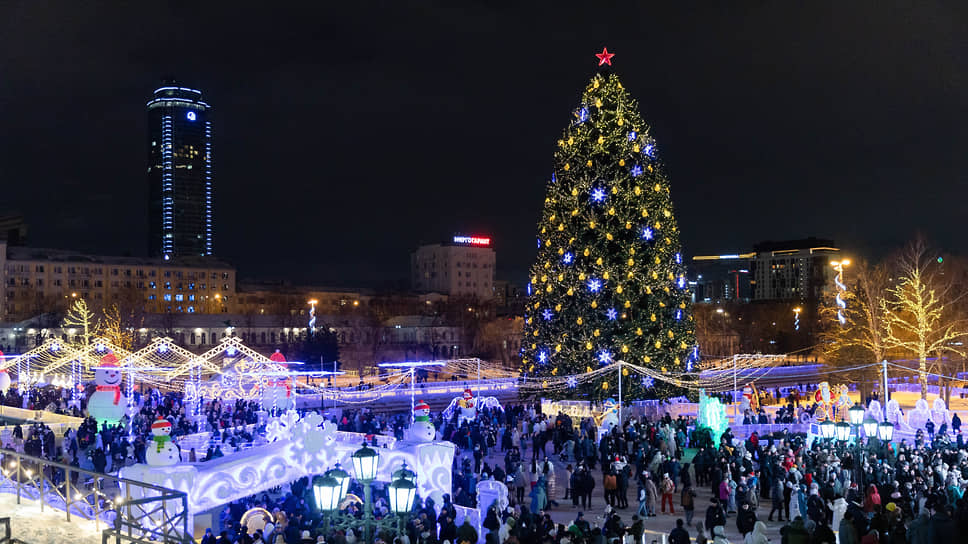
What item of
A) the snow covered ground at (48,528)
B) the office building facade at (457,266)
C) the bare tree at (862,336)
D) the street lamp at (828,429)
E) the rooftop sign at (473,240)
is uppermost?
the rooftop sign at (473,240)

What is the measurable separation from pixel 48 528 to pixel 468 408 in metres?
22.0

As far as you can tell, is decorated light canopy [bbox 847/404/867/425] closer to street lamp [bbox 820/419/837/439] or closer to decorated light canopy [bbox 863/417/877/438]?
decorated light canopy [bbox 863/417/877/438]

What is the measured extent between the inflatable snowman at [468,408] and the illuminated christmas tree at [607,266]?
2.76 metres

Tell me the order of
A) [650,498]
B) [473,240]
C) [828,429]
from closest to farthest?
[650,498] → [828,429] → [473,240]

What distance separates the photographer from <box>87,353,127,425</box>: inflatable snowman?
27141 mm

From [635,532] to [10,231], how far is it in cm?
14135

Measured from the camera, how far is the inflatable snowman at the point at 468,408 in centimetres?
2985

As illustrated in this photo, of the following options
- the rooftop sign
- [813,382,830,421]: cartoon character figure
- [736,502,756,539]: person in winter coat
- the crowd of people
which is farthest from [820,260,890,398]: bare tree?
the rooftop sign

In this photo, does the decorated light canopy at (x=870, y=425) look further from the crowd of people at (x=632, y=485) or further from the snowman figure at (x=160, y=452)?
the snowman figure at (x=160, y=452)

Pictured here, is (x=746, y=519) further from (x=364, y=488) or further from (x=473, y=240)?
(x=473, y=240)

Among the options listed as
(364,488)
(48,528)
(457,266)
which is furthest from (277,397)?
(457,266)

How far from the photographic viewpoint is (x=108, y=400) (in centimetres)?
2722

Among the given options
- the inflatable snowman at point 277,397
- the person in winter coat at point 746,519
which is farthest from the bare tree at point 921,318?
the inflatable snowman at point 277,397

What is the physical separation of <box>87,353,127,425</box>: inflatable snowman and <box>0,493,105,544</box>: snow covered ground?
57.1ft
